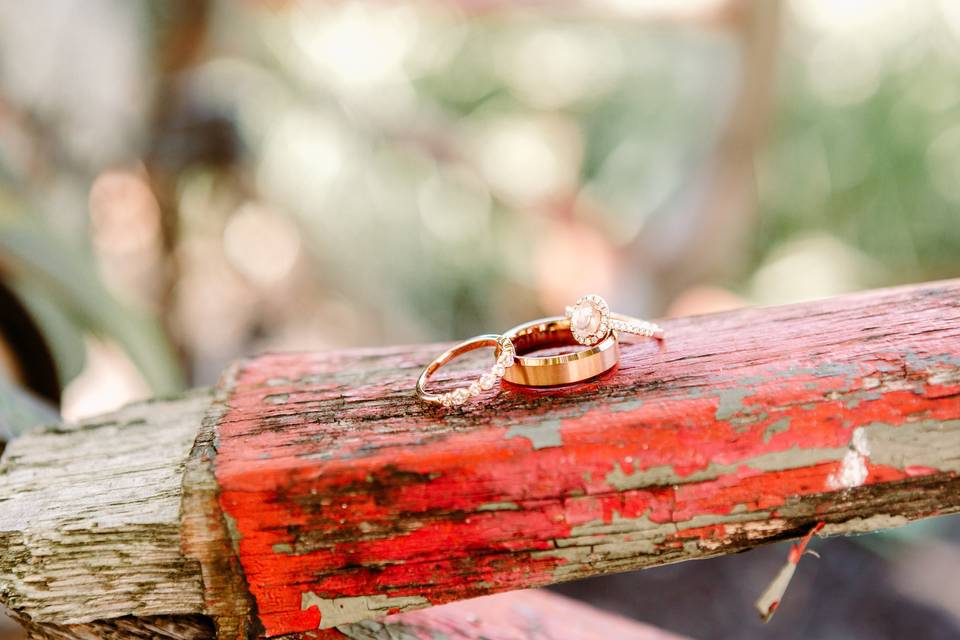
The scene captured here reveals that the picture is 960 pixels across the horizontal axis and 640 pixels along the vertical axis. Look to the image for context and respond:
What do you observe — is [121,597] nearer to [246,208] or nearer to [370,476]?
[370,476]

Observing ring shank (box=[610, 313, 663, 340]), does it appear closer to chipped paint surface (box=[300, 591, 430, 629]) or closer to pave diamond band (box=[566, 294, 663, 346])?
pave diamond band (box=[566, 294, 663, 346])

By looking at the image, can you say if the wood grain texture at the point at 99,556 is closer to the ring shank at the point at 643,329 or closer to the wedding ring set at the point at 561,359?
the wedding ring set at the point at 561,359

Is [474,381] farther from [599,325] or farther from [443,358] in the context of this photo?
[599,325]

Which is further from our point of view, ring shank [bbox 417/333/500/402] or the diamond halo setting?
the diamond halo setting

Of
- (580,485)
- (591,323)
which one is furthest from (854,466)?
(591,323)

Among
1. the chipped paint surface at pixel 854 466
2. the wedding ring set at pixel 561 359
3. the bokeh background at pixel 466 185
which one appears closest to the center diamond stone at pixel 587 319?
the wedding ring set at pixel 561 359

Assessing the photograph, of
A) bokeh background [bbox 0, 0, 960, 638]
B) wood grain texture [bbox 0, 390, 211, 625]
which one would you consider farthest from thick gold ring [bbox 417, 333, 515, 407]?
bokeh background [bbox 0, 0, 960, 638]
